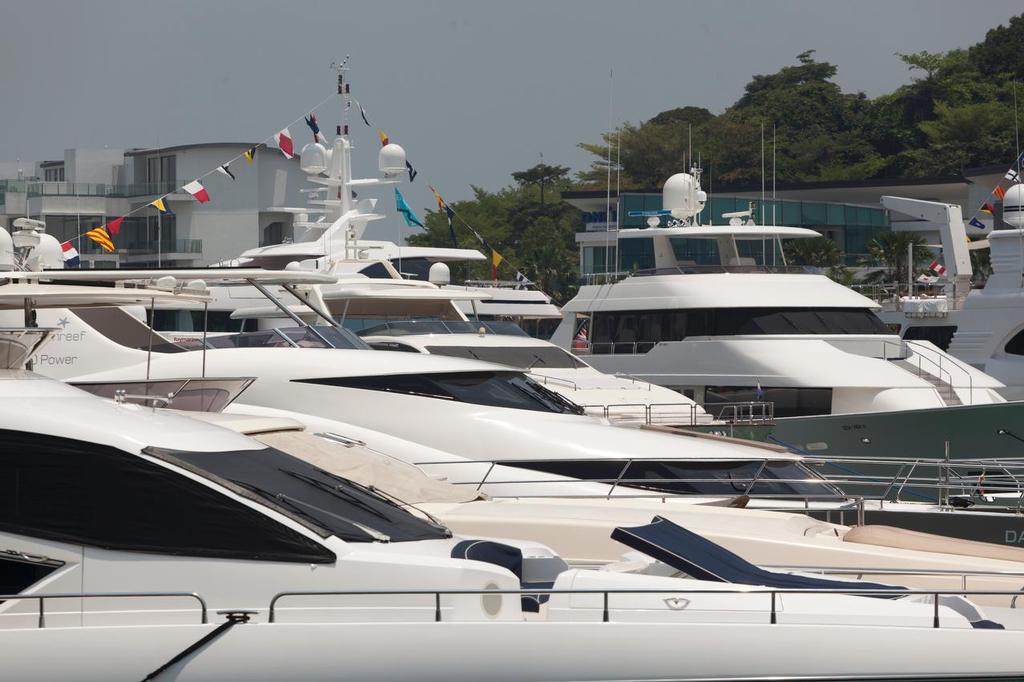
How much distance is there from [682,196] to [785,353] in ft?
17.9

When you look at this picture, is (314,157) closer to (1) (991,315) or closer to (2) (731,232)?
(2) (731,232)

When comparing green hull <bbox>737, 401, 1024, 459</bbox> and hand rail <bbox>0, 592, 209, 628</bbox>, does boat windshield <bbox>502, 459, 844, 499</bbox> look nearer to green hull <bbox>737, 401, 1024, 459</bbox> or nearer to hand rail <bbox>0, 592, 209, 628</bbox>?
hand rail <bbox>0, 592, 209, 628</bbox>

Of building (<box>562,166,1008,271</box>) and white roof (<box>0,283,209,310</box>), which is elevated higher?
building (<box>562,166,1008,271</box>)

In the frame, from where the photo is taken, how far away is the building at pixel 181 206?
152ft

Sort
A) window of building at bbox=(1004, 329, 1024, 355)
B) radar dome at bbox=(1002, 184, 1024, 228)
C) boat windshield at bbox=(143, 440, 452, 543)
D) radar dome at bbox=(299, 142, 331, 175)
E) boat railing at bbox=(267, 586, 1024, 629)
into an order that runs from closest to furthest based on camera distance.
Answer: boat railing at bbox=(267, 586, 1024, 629), boat windshield at bbox=(143, 440, 452, 543), window of building at bbox=(1004, 329, 1024, 355), radar dome at bbox=(1002, 184, 1024, 228), radar dome at bbox=(299, 142, 331, 175)

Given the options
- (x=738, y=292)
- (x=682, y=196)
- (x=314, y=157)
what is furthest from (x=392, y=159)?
(x=738, y=292)

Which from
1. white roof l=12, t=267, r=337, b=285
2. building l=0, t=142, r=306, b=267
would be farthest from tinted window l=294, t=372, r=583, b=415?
building l=0, t=142, r=306, b=267

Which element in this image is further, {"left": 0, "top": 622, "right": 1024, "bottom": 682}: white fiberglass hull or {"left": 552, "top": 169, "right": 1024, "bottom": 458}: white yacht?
{"left": 552, "top": 169, "right": 1024, "bottom": 458}: white yacht

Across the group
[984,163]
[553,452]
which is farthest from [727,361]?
[984,163]

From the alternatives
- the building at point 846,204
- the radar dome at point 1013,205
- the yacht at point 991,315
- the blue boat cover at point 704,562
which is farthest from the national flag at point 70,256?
the building at point 846,204

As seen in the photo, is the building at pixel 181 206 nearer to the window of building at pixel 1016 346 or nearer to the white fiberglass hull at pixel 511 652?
the window of building at pixel 1016 346

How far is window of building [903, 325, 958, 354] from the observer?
24969 mm

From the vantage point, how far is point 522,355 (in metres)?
18.0

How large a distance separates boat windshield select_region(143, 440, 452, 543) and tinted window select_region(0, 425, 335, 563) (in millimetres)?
89
